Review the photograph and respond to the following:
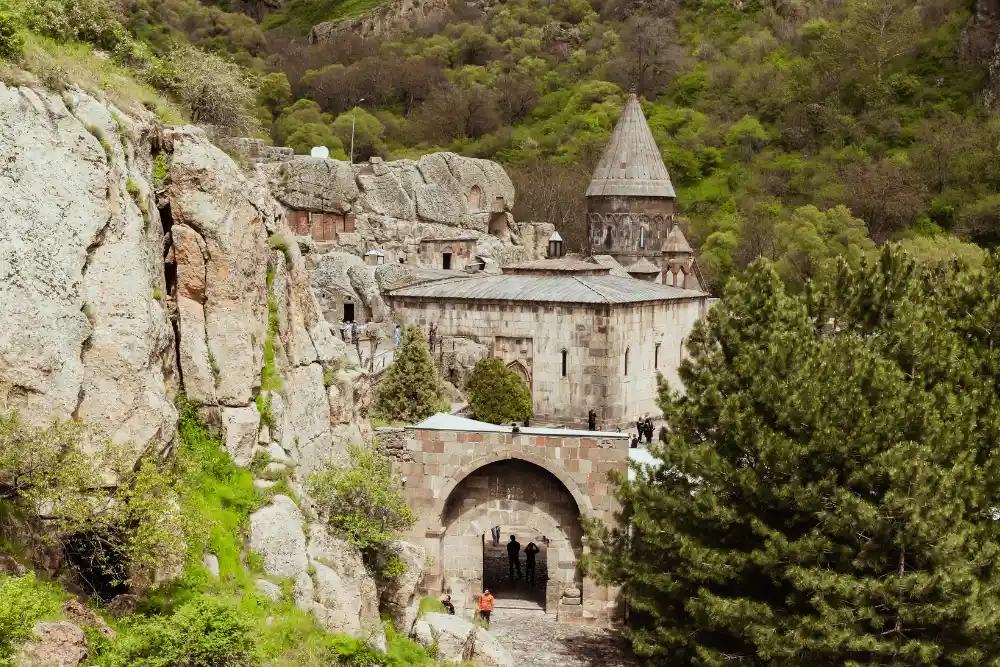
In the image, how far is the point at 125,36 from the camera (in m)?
16.5

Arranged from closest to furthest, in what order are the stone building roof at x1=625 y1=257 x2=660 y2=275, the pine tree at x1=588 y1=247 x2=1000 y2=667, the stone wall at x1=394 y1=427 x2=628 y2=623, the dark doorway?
the pine tree at x1=588 y1=247 x2=1000 y2=667
the stone wall at x1=394 y1=427 x2=628 y2=623
the dark doorway
the stone building roof at x1=625 y1=257 x2=660 y2=275

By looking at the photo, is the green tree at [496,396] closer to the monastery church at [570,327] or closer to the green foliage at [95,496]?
the monastery church at [570,327]

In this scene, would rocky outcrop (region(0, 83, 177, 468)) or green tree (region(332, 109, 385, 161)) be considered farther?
green tree (region(332, 109, 385, 161))

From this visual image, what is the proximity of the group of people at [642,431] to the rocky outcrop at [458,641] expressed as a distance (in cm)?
992

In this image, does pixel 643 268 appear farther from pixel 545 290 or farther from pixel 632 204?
pixel 545 290

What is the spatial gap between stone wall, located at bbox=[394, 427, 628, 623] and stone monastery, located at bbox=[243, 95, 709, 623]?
3 cm

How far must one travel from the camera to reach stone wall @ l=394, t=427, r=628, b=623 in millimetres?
19953

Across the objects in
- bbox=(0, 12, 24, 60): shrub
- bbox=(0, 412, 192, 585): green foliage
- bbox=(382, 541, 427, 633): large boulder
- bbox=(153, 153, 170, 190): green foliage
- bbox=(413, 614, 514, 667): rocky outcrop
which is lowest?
bbox=(413, 614, 514, 667): rocky outcrop

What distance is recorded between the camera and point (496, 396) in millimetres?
26344

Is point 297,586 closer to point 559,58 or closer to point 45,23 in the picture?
point 45,23

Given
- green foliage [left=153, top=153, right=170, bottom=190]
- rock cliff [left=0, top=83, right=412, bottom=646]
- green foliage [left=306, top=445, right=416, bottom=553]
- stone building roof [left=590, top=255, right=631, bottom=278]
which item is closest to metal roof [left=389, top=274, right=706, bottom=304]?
stone building roof [left=590, top=255, right=631, bottom=278]

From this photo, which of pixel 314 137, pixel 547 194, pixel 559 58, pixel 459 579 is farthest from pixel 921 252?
pixel 559 58

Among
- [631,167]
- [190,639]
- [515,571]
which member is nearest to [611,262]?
[631,167]

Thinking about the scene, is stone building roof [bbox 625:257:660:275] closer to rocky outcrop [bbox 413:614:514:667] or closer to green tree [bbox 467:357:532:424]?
green tree [bbox 467:357:532:424]
